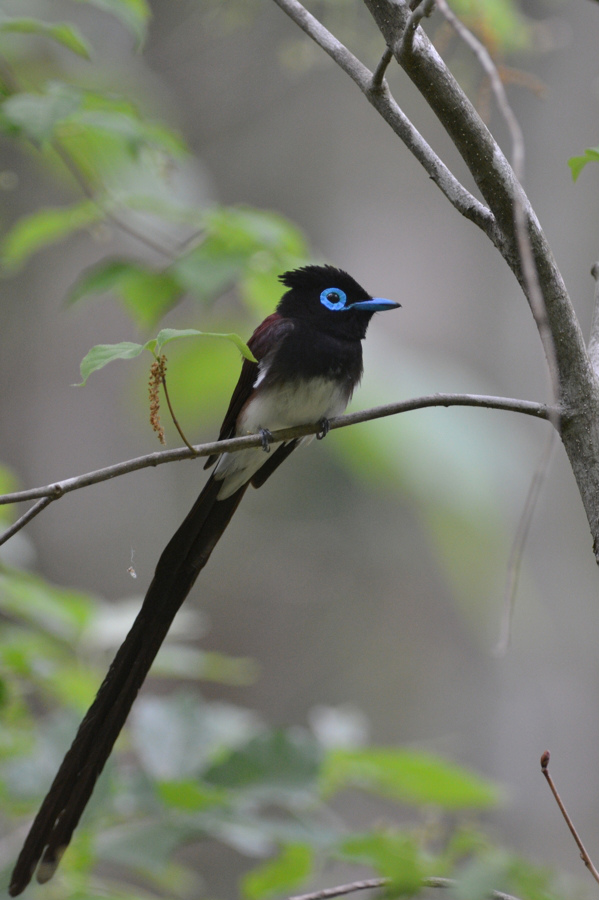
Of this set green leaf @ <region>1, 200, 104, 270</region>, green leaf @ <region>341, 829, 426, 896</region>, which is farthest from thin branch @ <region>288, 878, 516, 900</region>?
green leaf @ <region>1, 200, 104, 270</region>

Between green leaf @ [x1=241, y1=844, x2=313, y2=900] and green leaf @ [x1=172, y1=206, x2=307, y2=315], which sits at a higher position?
green leaf @ [x1=172, y1=206, x2=307, y2=315]

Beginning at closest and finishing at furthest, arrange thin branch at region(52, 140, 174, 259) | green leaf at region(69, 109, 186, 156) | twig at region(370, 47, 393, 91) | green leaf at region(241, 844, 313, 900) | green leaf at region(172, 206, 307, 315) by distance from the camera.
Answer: twig at region(370, 47, 393, 91), green leaf at region(241, 844, 313, 900), green leaf at region(69, 109, 186, 156), green leaf at region(172, 206, 307, 315), thin branch at region(52, 140, 174, 259)

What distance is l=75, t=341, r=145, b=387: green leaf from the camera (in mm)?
1016

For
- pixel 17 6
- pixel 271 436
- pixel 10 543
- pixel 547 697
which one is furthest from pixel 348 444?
pixel 547 697

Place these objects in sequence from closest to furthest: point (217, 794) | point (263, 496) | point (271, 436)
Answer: point (217, 794) → point (271, 436) → point (263, 496)

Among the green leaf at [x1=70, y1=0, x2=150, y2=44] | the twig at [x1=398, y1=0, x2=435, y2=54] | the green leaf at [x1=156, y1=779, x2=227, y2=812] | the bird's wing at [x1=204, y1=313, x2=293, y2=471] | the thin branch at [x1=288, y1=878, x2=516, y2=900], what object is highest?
the green leaf at [x1=70, y1=0, x2=150, y2=44]

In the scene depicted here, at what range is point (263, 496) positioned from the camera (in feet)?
16.5

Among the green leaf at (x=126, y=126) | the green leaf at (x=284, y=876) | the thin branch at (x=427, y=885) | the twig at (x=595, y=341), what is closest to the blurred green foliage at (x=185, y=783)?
the green leaf at (x=284, y=876)

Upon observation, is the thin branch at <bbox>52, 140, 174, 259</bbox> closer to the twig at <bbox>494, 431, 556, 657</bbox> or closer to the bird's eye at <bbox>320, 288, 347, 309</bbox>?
the bird's eye at <bbox>320, 288, 347, 309</bbox>

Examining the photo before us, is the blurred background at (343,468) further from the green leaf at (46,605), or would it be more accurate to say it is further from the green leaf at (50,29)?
the green leaf at (50,29)

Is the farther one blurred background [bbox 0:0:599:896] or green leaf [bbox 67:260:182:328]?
blurred background [bbox 0:0:599:896]

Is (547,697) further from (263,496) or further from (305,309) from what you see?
(305,309)

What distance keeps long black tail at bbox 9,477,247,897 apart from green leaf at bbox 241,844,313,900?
0.33 metres

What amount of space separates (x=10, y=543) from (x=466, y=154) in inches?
53.6
